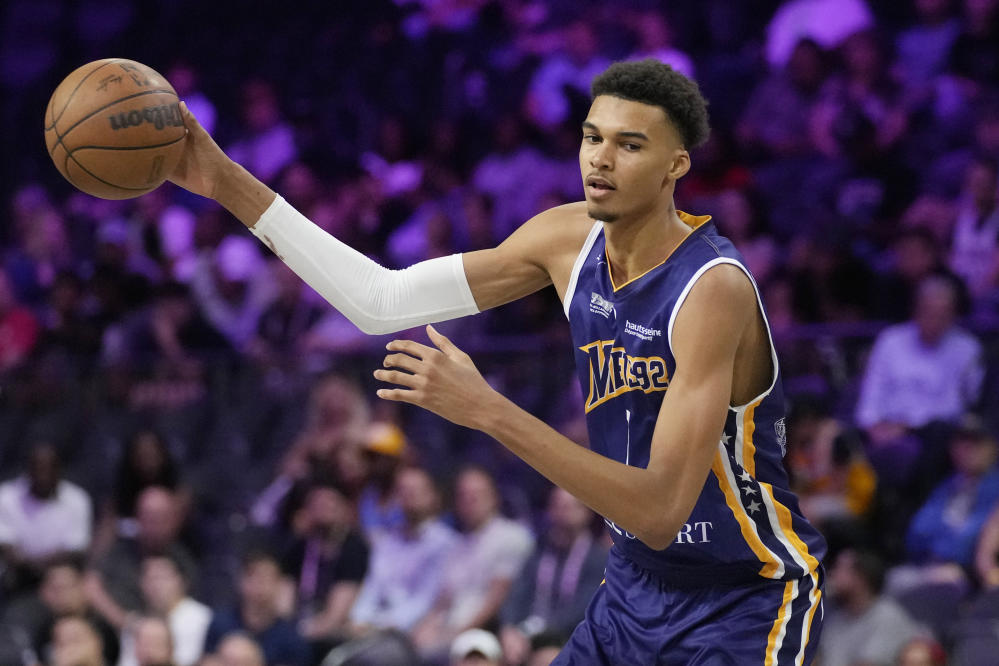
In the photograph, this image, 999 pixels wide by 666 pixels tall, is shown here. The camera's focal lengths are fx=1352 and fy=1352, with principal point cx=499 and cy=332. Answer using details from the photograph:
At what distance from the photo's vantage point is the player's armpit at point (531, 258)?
3605 mm

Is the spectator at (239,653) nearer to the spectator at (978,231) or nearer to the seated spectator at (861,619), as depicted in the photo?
the seated spectator at (861,619)

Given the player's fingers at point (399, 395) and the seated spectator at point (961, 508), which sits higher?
the player's fingers at point (399, 395)

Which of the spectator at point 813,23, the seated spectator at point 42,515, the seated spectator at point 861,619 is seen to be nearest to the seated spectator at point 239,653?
the seated spectator at point 42,515

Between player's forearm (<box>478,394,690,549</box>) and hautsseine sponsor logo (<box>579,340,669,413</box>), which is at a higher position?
hautsseine sponsor logo (<box>579,340,669,413</box>)

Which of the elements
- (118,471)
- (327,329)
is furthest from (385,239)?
(118,471)

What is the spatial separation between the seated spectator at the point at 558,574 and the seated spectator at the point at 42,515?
2792 millimetres

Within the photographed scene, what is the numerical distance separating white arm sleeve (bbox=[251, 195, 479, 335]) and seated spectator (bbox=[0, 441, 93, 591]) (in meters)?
4.91

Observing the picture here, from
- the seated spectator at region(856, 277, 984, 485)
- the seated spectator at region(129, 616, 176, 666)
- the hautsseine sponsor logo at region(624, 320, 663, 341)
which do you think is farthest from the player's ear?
the seated spectator at region(129, 616, 176, 666)

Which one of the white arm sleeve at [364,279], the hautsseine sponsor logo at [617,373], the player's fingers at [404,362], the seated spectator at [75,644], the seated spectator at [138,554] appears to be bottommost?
the seated spectator at [75,644]

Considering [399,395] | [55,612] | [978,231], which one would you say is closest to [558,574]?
Answer: [55,612]

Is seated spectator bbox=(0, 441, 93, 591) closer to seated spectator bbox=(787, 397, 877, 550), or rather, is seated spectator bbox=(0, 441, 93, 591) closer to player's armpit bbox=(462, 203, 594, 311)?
seated spectator bbox=(787, 397, 877, 550)

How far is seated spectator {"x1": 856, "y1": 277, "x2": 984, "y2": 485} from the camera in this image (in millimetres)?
6773

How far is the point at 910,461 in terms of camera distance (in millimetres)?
6723

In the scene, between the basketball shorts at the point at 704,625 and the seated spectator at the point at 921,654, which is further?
the seated spectator at the point at 921,654
